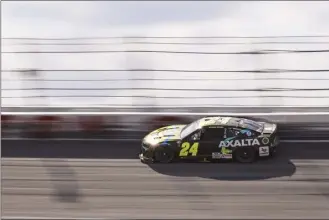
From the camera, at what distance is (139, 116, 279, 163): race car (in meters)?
12.5

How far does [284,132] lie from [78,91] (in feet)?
16.9

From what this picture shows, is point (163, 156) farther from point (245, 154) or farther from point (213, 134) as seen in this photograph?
point (245, 154)

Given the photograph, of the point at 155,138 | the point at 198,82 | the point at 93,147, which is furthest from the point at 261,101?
the point at 93,147

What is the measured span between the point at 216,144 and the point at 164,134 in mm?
1173

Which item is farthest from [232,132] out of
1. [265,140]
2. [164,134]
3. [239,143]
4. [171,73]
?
[171,73]

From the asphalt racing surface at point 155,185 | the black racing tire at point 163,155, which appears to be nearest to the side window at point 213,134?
the asphalt racing surface at point 155,185

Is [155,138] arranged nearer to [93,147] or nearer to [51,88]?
[93,147]

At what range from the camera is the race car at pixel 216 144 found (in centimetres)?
1249

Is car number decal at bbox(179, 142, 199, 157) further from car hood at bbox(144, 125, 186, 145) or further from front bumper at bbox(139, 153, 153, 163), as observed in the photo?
front bumper at bbox(139, 153, 153, 163)

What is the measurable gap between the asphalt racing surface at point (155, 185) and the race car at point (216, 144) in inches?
8.0

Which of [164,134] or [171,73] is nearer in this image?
[164,134]

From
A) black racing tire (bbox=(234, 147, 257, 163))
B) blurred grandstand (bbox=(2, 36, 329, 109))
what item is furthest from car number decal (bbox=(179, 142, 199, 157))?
blurred grandstand (bbox=(2, 36, 329, 109))

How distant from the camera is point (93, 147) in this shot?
14.0 meters

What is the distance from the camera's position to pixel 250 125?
12852mm
